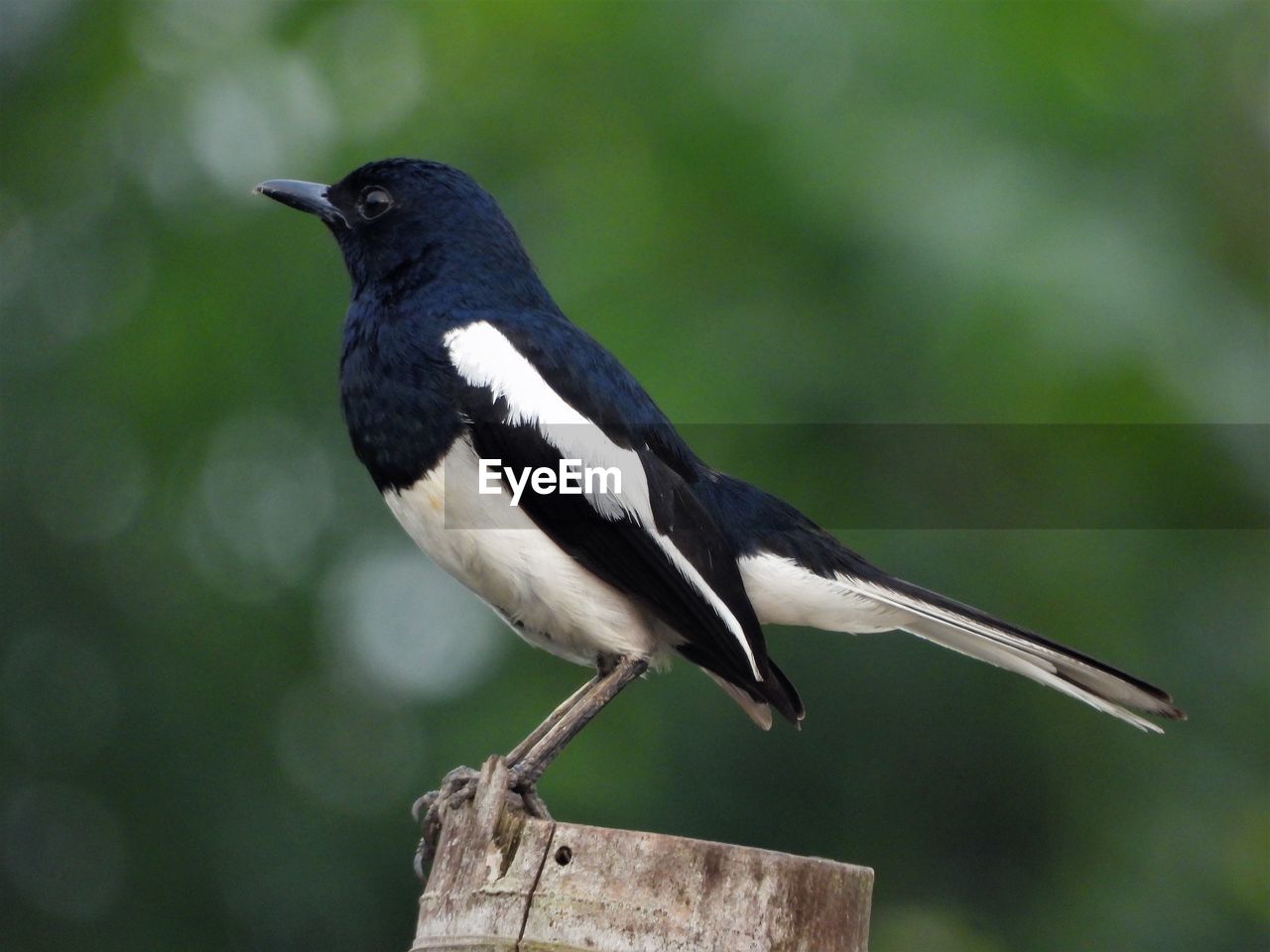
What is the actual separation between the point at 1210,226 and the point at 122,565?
493 centimetres

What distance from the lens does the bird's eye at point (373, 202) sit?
15.5 ft

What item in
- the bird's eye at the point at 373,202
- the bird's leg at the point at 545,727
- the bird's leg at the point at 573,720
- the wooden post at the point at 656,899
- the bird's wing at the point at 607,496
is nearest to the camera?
the wooden post at the point at 656,899

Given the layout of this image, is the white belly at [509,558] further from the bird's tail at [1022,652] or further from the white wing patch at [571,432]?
the bird's tail at [1022,652]

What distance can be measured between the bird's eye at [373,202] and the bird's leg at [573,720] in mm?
1526

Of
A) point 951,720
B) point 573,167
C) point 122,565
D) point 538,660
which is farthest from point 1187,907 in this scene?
point 122,565

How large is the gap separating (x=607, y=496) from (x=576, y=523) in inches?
4.0

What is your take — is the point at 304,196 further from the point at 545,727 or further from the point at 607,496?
the point at 545,727

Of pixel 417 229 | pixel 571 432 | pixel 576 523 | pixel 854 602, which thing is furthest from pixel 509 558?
pixel 417 229

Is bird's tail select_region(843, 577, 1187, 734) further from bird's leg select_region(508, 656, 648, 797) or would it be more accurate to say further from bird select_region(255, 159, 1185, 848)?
bird's leg select_region(508, 656, 648, 797)

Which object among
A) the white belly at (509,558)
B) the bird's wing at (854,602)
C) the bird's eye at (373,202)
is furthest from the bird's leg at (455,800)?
the bird's eye at (373,202)

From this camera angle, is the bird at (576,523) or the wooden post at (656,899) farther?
the bird at (576,523)

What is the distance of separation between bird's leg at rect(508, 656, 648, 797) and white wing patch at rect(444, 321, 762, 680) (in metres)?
0.31

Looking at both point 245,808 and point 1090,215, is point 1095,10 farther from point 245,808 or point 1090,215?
point 245,808

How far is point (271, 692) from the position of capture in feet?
21.7
